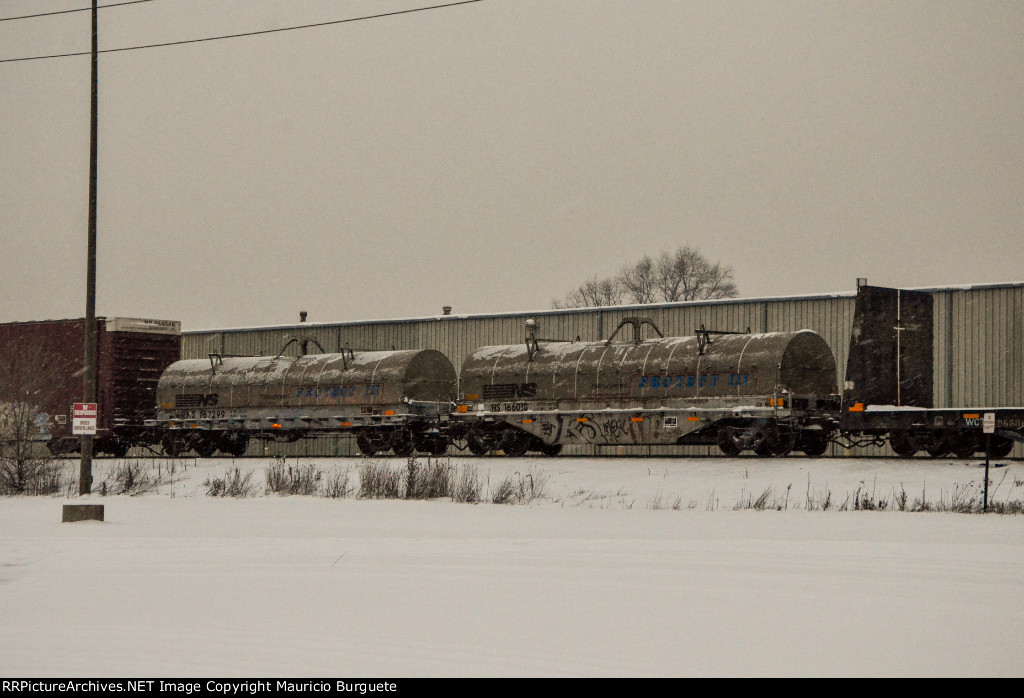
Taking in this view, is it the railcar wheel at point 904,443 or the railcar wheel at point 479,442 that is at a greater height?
the railcar wheel at point 904,443

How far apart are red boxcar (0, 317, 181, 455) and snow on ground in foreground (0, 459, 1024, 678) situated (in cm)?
1811

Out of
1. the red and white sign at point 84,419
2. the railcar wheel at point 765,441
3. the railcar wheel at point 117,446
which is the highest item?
the red and white sign at point 84,419

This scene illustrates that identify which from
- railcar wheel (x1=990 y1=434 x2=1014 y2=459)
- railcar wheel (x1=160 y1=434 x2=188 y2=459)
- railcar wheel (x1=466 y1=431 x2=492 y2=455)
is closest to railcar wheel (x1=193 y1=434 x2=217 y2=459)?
railcar wheel (x1=160 y1=434 x2=188 y2=459)

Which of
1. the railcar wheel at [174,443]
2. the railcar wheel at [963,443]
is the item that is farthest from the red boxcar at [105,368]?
the railcar wheel at [963,443]

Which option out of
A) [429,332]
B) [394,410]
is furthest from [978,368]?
[429,332]

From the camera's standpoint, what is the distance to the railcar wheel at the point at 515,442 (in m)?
29.7

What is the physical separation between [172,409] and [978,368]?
2257 cm

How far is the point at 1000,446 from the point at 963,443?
856mm

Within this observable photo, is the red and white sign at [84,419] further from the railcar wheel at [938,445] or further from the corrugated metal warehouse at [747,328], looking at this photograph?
the corrugated metal warehouse at [747,328]

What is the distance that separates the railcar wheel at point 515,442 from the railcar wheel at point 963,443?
1083 cm

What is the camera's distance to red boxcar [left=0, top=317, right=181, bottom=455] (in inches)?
1323

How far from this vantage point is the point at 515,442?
2986 cm
